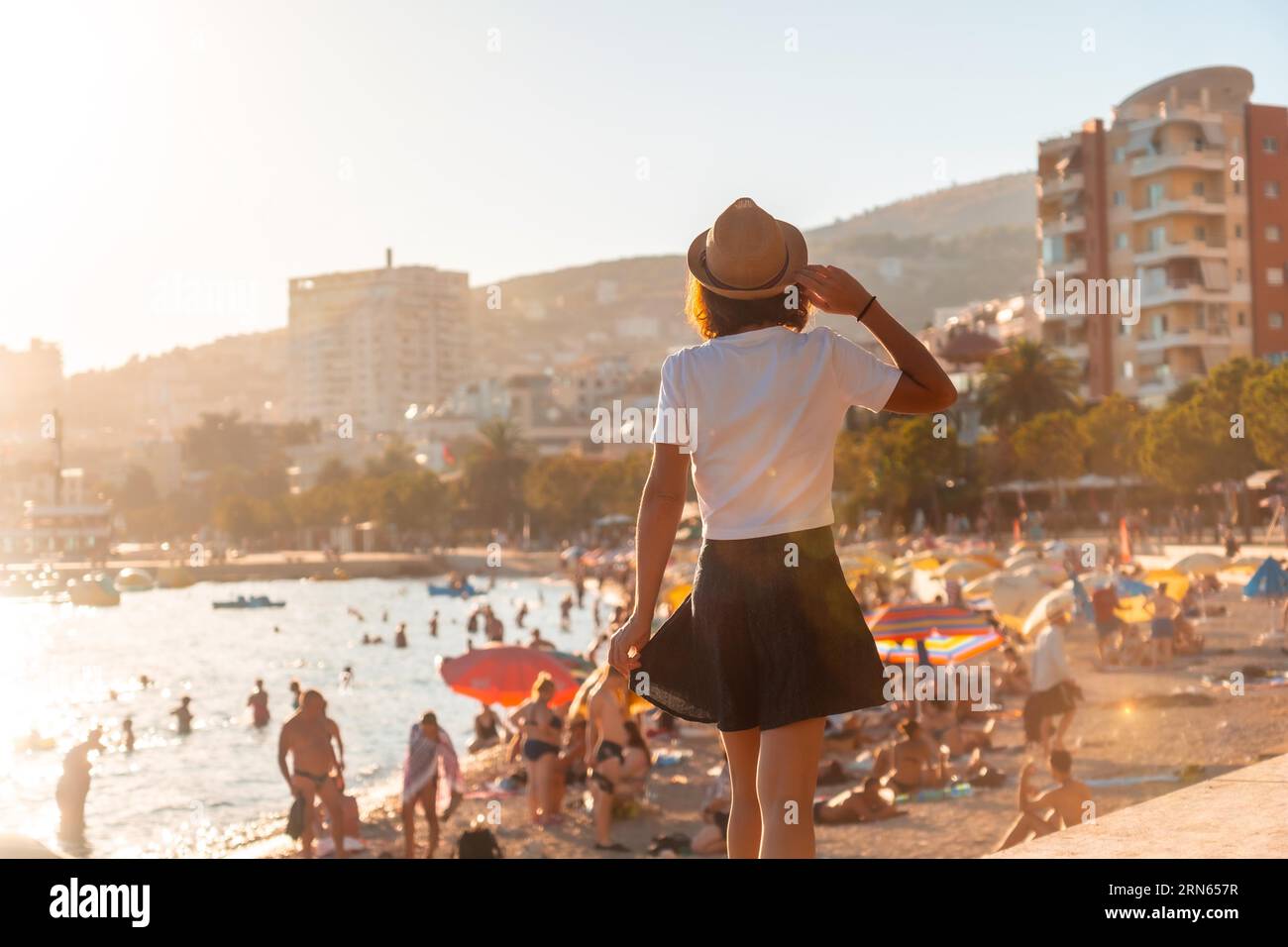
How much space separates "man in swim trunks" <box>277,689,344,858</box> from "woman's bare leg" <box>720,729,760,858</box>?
1067 centimetres

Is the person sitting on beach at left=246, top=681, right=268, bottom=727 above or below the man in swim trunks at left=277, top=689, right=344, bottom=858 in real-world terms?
below

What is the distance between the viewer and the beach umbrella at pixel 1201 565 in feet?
90.7

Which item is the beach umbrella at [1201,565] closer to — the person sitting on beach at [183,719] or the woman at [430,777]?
the woman at [430,777]

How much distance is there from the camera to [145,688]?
4559cm

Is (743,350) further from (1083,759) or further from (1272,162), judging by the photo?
(1272,162)

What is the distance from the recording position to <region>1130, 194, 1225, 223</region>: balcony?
72.4m

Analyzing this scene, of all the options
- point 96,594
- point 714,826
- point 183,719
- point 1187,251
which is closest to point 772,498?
point 714,826

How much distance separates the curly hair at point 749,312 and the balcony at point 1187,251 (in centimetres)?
7439

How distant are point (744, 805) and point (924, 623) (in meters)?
15.3

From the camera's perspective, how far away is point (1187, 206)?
72.4 meters

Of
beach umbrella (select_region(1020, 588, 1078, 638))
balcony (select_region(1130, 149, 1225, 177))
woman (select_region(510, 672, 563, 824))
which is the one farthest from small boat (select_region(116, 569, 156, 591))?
woman (select_region(510, 672, 563, 824))

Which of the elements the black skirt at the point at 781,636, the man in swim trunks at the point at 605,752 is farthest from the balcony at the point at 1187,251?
the black skirt at the point at 781,636

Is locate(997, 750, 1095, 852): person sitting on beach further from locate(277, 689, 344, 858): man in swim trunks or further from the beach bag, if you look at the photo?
locate(277, 689, 344, 858): man in swim trunks
